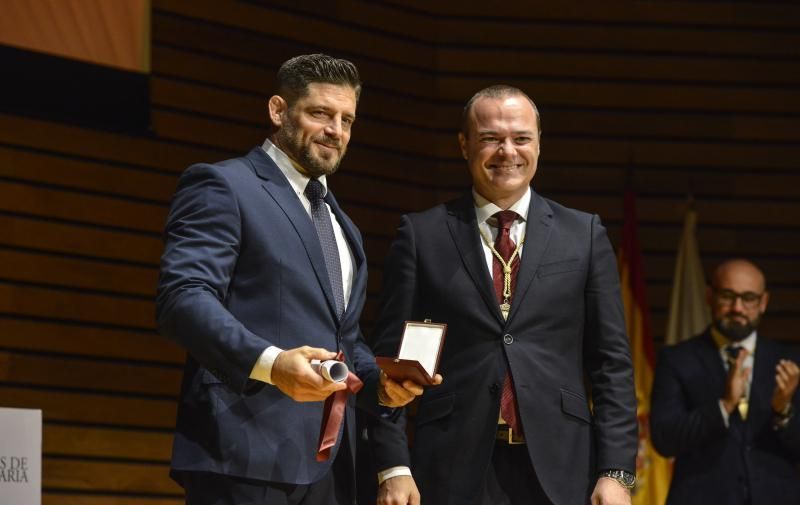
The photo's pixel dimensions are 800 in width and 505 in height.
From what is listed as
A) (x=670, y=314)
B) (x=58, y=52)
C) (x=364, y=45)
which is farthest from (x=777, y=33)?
(x=58, y=52)

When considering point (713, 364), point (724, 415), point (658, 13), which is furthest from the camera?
point (658, 13)

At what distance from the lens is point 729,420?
4098 millimetres

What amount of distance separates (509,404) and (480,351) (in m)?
0.14

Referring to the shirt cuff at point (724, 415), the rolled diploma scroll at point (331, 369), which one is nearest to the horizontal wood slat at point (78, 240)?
the shirt cuff at point (724, 415)

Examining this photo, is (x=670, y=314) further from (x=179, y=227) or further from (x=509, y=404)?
(x=179, y=227)

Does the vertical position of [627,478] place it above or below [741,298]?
below

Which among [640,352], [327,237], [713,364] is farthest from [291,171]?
[640,352]

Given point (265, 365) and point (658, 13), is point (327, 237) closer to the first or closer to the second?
point (265, 365)

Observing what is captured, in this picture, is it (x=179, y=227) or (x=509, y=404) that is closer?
(x=179, y=227)

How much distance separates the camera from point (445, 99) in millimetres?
5754

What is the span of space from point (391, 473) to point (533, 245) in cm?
62

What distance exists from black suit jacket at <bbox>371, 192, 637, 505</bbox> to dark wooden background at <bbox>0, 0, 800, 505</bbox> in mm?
2211

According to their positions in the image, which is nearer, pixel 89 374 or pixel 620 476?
pixel 620 476

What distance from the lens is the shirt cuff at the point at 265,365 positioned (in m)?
2.01
